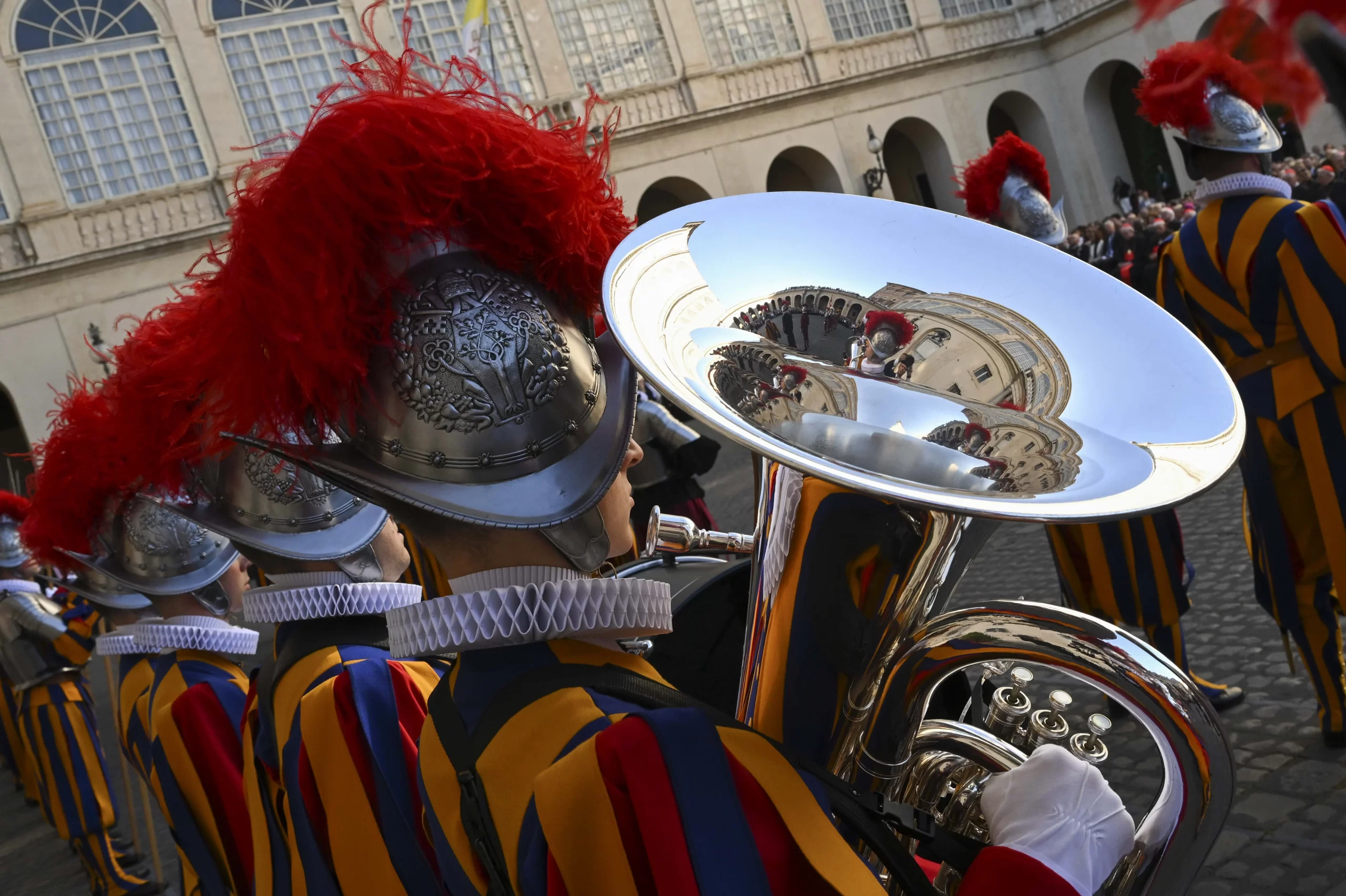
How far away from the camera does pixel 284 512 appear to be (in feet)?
8.91

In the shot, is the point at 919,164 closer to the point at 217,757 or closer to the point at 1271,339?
the point at 1271,339

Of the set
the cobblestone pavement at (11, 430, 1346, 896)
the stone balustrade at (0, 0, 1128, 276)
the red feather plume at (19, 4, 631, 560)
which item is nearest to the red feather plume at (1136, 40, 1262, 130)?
the cobblestone pavement at (11, 430, 1346, 896)

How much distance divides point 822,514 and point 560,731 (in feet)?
1.49

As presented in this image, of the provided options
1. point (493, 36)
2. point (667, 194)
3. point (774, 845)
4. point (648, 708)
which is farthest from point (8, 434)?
point (774, 845)

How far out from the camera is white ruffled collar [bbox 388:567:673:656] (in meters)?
1.47

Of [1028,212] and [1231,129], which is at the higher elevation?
[1231,129]

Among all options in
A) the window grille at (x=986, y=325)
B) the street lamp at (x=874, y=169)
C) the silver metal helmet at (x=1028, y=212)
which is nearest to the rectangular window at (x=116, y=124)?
the street lamp at (x=874, y=169)

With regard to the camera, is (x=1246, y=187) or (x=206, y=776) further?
(x=1246, y=187)

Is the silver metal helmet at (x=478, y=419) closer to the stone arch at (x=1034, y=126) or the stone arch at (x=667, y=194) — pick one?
the stone arch at (x=667, y=194)

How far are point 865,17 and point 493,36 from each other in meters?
8.46

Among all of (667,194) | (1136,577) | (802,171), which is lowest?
(1136,577)

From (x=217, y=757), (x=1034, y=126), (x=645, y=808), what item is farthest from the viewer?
(x=1034, y=126)

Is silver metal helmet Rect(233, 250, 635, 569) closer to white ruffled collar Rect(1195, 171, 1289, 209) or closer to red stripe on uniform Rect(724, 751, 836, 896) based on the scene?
red stripe on uniform Rect(724, 751, 836, 896)

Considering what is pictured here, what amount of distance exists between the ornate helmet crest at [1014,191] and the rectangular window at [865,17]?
20.0 meters
